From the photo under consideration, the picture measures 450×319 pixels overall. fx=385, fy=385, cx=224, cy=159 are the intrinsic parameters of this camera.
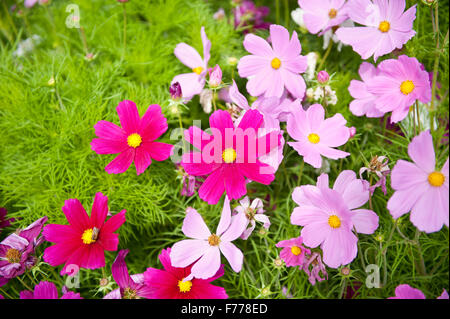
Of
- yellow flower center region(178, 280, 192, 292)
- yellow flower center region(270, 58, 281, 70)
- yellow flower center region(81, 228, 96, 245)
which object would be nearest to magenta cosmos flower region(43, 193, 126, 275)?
yellow flower center region(81, 228, 96, 245)

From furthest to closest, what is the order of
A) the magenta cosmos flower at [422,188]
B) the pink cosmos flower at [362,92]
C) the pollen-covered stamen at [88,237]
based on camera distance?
the pink cosmos flower at [362,92] → the pollen-covered stamen at [88,237] → the magenta cosmos flower at [422,188]

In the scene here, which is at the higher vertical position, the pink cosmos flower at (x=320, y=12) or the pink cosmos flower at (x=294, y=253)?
the pink cosmos flower at (x=320, y=12)

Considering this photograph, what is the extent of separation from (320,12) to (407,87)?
24 cm

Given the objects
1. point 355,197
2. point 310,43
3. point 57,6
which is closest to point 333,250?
point 355,197

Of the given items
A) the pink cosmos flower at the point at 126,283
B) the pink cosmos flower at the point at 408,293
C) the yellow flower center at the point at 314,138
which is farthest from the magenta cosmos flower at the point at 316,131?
the pink cosmos flower at the point at 126,283

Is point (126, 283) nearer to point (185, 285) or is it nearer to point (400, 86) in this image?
point (185, 285)

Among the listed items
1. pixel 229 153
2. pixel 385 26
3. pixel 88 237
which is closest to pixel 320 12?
pixel 385 26

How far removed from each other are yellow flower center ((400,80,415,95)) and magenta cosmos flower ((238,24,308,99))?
148 millimetres

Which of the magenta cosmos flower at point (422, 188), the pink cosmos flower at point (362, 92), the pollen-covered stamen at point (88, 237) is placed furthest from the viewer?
the pink cosmos flower at point (362, 92)

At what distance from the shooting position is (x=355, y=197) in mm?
549

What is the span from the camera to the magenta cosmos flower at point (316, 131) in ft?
1.87

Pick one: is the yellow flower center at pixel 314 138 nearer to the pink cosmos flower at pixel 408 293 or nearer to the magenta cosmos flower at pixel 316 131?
the magenta cosmos flower at pixel 316 131

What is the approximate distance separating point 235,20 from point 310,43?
0.60 ft

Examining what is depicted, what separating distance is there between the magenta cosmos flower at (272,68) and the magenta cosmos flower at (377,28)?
9 centimetres
